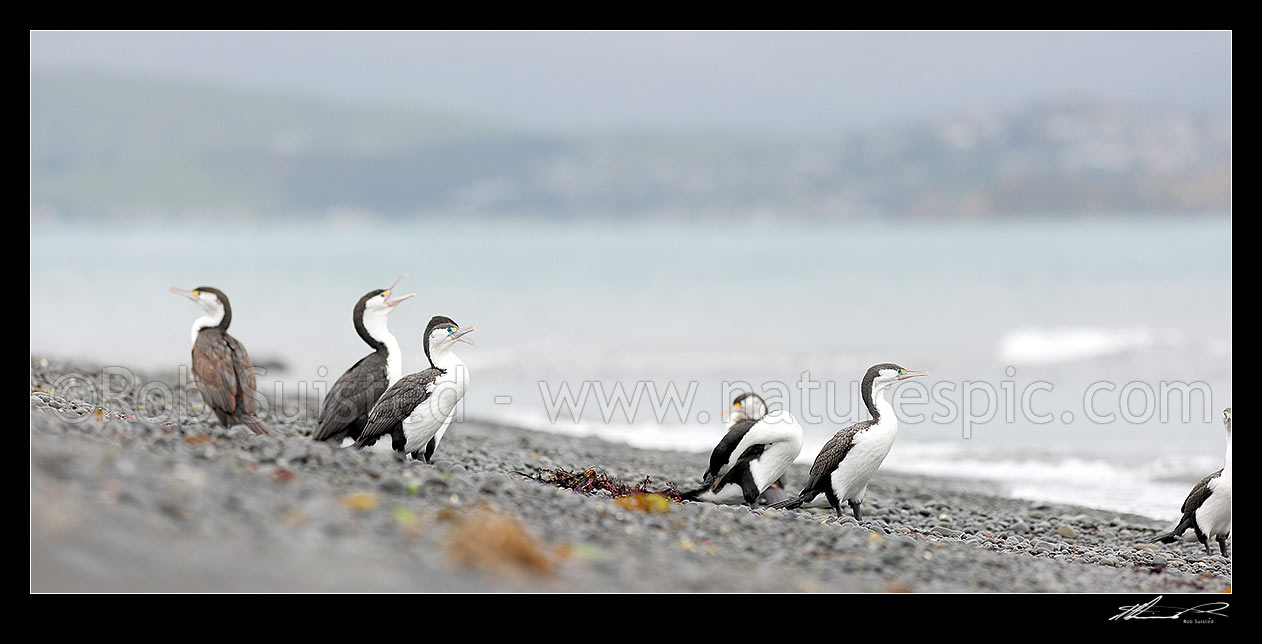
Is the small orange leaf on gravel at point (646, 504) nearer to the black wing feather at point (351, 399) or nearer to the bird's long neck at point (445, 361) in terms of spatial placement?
the bird's long neck at point (445, 361)

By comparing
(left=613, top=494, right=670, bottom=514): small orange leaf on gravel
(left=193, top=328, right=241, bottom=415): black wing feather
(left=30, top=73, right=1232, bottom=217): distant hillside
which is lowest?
(left=613, top=494, right=670, bottom=514): small orange leaf on gravel

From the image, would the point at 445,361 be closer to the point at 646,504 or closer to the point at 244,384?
the point at 244,384

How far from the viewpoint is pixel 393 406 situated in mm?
7172

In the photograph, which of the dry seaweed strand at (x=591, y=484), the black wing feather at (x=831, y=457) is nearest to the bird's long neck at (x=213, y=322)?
the dry seaweed strand at (x=591, y=484)

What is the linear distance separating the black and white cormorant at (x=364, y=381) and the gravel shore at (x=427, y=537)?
1.78 ft

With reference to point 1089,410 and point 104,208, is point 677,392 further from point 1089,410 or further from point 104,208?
point 104,208

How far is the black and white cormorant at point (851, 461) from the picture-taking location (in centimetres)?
759

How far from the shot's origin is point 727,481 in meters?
7.95

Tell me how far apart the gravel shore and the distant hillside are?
404ft

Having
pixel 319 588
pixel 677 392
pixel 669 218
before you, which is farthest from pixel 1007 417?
pixel 669 218

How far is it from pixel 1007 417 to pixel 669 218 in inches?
4866

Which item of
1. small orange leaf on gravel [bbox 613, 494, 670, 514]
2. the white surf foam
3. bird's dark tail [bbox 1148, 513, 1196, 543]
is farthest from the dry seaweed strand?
the white surf foam
